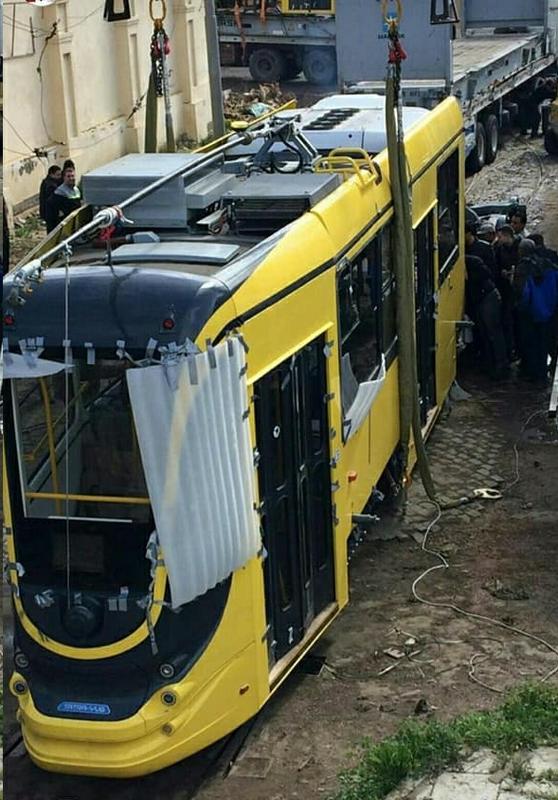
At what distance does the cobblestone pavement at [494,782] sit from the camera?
19.1ft

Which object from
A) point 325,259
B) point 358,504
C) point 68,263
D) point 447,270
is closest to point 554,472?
point 447,270

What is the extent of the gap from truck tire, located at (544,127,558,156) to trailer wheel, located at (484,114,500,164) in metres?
0.89

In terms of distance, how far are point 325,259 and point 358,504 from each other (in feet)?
5.04

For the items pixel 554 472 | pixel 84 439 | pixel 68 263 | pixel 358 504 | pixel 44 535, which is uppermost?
pixel 68 263

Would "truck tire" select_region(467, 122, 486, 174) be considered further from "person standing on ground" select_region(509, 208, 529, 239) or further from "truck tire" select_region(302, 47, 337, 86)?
"truck tire" select_region(302, 47, 337, 86)

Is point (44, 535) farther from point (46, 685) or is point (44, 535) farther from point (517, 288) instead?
point (517, 288)

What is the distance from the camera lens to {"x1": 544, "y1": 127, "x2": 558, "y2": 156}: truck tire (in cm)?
2317

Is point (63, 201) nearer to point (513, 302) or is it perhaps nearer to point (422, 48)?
point (513, 302)

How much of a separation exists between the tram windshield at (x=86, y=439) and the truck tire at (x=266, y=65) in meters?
27.9

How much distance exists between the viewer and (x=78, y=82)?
21188mm

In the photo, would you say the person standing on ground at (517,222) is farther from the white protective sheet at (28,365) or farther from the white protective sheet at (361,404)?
the white protective sheet at (28,365)

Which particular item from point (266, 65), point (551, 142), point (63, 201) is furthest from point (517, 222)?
point (266, 65)

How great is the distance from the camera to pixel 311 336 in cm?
667

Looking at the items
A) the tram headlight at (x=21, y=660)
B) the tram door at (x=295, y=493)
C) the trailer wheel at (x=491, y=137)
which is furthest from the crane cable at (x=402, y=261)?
the trailer wheel at (x=491, y=137)
